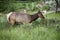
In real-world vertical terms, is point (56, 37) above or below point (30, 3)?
below

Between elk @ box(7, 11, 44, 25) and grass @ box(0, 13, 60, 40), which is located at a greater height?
elk @ box(7, 11, 44, 25)

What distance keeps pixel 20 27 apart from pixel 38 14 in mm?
145

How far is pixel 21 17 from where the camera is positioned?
1.39 m

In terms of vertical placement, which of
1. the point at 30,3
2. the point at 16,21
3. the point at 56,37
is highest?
the point at 30,3

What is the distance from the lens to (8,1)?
1.40 meters

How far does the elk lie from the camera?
4.49 feet

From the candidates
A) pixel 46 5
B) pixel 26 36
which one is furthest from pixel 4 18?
pixel 46 5

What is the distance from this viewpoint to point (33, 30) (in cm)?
135

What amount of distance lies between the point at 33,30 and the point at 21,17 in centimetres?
12

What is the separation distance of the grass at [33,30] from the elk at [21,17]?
3 centimetres

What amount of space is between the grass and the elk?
0.03 m

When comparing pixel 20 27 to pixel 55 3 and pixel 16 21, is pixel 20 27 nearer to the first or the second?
pixel 16 21

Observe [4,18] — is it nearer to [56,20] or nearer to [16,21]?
[16,21]

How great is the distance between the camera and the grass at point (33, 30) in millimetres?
1344
